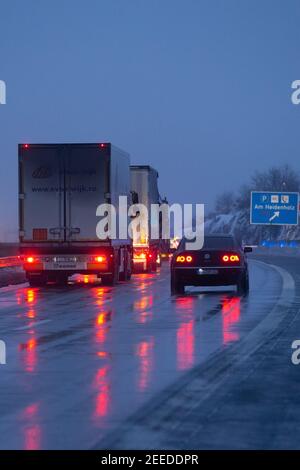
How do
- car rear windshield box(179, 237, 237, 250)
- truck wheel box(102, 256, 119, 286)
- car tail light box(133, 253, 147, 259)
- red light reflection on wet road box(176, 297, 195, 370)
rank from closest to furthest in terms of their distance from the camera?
red light reflection on wet road box(176, 297, 195, 370) → car rear windshield box(179, 237, 237, 250) → truck wheel box(102, 256, 119, 286) → car tail light box(133, 253, 147, 259)

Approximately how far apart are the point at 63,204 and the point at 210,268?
5.73 m

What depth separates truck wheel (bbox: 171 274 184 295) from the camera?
27.2 metres

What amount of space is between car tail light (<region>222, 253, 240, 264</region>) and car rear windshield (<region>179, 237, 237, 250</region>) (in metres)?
0.35

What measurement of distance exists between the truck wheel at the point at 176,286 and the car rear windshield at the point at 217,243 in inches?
35.0

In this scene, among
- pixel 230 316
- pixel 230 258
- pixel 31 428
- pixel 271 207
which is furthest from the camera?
→ pixel 271 207

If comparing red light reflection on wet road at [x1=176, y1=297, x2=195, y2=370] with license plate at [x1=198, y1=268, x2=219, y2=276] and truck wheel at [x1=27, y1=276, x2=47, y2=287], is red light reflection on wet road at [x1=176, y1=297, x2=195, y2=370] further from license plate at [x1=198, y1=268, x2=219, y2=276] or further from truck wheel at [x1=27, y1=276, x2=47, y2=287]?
truck wheel at [x1=27, y1=276, x2=47, y2=287]

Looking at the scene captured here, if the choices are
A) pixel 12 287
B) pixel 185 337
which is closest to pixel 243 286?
pixel 12 287

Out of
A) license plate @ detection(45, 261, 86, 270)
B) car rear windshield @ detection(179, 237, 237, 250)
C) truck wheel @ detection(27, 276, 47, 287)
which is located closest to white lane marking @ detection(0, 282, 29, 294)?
truck wheel @ detection(27, 276, 47, 287)

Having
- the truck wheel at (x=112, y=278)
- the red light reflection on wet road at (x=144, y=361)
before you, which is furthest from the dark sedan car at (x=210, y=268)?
the red light reflection on wet road at (x=144, y=361)

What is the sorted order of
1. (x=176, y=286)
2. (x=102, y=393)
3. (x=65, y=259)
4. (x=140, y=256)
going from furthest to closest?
(x=140, y=256)
(x=65, y=259)
(x=176, y=286)
(x=102, y=393)

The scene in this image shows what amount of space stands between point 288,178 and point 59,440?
465 ft

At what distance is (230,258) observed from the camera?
27.0 meters

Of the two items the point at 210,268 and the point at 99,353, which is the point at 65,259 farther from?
the point at 99,353

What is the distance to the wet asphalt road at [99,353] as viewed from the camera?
900 cm
